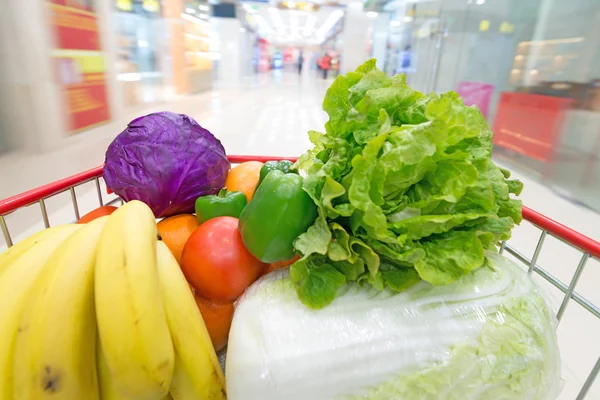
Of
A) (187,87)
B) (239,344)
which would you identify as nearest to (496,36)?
(239,344)

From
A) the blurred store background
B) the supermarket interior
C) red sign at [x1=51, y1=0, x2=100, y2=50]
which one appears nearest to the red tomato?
the supermarket interior

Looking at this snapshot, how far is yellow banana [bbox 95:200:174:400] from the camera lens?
504 mm

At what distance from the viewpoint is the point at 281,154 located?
3.91 m

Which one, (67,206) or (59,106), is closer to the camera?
(67,206)

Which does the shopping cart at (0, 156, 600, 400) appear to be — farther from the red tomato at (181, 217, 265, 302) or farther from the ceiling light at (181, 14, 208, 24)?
the ceiling light at (181, 14, 208, 24)

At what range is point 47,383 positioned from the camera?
52cm

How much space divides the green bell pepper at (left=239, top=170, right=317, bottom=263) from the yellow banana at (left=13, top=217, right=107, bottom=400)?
0.90 ft

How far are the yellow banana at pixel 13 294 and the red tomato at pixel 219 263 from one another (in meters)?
0.25

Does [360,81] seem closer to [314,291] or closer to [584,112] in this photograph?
[314,291]

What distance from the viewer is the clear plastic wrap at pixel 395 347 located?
62cm

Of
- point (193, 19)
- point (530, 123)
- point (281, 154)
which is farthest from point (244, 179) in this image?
point (193, 19)

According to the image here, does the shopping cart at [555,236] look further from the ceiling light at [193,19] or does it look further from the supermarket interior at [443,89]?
the ceiling light at [193,19]

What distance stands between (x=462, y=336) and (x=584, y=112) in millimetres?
3477

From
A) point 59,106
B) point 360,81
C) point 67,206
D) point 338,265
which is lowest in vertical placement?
point 67,206
